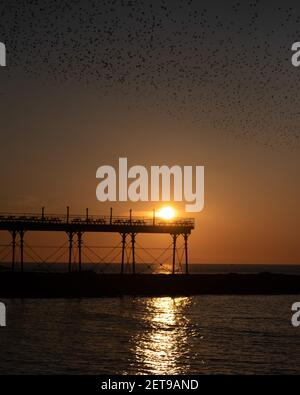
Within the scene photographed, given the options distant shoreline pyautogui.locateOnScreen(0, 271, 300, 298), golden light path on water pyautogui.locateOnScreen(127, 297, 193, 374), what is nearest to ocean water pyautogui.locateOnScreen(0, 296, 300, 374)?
golden light path on water pyautogui.locateOnScreen(127, 297, 193, 374)

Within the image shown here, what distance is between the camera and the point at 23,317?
144ft

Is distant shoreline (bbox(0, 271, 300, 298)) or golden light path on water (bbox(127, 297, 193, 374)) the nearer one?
golden light path on water (bbox(127, 297, 193, 374))

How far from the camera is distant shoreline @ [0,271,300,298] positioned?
6169 centimetres

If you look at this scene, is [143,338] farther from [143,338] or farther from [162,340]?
[162,340]

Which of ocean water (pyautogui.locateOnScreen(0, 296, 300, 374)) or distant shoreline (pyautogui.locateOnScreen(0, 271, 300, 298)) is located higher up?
distant shoreline (pyautogui.locateOnScreen(0, 271, 300, 298))

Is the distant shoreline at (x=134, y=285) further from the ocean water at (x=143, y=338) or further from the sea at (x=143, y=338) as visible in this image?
the ocean water at (x=143, y=338)

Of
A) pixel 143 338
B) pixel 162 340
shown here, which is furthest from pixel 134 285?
pixel 162 340

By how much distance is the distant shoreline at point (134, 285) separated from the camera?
6169cm

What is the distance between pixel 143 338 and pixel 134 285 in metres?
30.6

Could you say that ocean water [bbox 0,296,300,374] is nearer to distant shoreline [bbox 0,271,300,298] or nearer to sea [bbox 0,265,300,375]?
sea [bbox 0,265,300,375]

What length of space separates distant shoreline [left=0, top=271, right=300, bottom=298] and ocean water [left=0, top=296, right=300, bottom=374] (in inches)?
215
